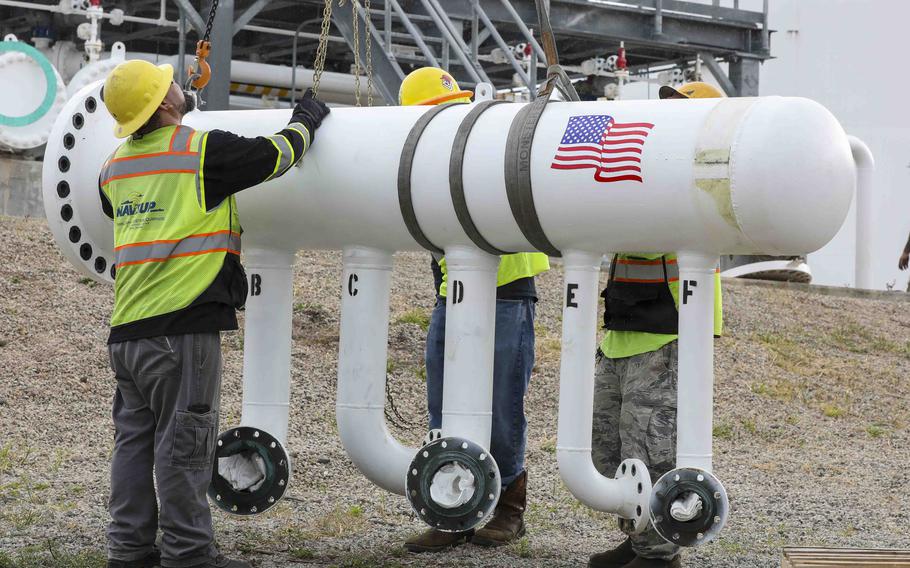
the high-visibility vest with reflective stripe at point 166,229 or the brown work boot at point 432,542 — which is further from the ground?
the high-visibility vest with reflective stripe at point 166,229

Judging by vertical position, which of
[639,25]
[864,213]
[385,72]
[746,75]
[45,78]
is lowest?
[864,213]

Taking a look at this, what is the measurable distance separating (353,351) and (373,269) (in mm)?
320

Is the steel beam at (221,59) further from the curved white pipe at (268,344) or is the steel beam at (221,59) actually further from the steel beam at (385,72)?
the curved white pipe at (268,344)

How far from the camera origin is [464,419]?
15.1 ft

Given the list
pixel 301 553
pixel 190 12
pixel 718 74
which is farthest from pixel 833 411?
pixel 718 74

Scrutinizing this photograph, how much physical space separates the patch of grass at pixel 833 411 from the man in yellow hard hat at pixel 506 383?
15.3 feet

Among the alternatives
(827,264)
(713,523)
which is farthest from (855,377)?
(713,523)

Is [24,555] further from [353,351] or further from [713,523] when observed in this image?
[713,523]

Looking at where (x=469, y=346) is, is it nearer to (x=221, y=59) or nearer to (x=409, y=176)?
(x=409, y=176)

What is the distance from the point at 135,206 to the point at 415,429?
396 centimetres

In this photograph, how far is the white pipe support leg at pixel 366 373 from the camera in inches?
189

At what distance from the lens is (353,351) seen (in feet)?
15.9

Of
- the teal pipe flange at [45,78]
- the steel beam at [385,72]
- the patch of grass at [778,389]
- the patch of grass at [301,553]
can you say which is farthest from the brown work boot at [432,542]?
the teal pipe flange at [45,78]

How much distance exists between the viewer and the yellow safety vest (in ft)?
15.8
